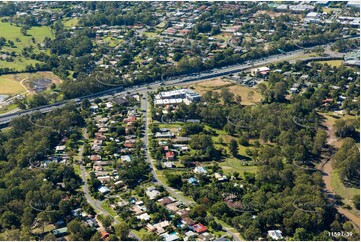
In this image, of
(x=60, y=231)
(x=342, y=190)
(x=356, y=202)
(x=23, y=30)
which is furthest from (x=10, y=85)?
(x=356, y=202)

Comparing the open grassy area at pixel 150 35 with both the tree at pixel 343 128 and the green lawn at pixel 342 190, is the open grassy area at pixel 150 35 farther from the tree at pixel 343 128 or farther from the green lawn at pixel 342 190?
the green lawn at pixel 342 190

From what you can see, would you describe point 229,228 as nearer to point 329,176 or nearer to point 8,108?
point 329,176

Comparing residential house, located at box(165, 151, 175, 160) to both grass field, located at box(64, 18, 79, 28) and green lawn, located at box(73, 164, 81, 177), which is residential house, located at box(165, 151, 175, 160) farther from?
grass field, located at box(64, 18, 79, 28)

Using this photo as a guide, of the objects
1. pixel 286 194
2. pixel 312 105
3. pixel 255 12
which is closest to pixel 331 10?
pixel 255 12

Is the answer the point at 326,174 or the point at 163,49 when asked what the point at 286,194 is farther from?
the point at 163,49

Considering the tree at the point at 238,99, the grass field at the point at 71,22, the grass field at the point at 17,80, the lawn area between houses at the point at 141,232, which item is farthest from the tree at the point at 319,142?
the grass field at the point at 71,22

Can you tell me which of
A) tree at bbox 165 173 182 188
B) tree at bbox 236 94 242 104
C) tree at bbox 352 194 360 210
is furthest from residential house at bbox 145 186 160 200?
tree at bbox 236 94 242 104
